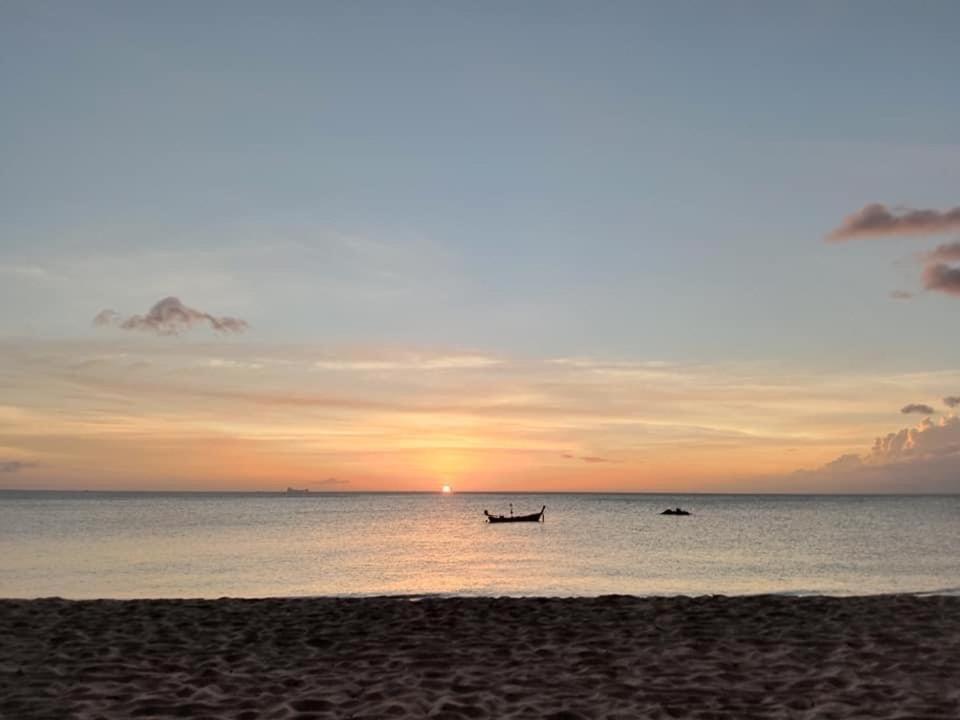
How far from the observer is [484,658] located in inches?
469

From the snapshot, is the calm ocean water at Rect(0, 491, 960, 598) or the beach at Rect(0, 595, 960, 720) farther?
the calm ocean water at Rect(0, 491, 960, 598)

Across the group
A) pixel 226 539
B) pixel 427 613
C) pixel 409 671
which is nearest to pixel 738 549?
pixel 226 539

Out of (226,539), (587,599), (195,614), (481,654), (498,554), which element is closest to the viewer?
(481,654)

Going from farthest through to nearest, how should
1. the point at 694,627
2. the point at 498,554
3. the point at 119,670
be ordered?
the point at 498,554
the point at 694,627
the point at 119,670

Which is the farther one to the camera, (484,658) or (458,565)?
(458,565)

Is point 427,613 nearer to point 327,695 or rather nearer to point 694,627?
point 694,627

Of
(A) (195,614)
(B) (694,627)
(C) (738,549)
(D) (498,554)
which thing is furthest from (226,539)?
(B) (694,627)

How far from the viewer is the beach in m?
9.38

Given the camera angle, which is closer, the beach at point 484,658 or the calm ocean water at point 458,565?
the beach at point 484,658

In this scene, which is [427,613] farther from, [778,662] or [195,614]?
[778,662]

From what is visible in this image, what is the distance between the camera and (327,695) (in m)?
9.88

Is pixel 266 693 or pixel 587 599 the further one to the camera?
pixel 587 599

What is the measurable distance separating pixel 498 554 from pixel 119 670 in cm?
3913

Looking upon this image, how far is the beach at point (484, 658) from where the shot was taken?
9375 mm
